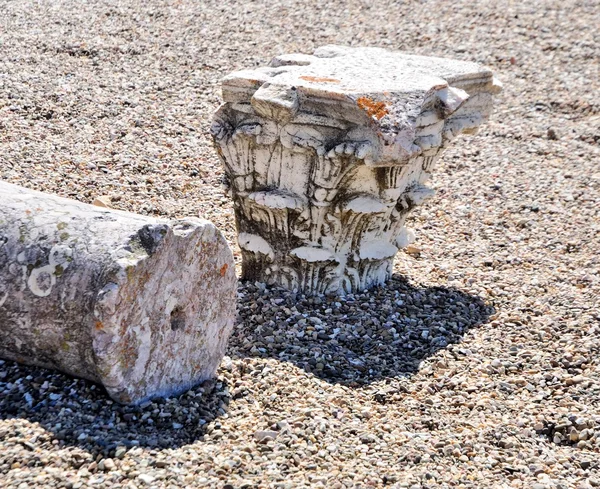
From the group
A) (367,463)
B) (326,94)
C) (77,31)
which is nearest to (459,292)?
(326,94)

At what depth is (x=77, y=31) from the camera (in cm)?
934

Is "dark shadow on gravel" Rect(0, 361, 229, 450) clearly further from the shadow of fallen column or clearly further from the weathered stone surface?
the weathered stone surface

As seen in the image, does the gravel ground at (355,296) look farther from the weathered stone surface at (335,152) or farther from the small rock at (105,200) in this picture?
the weathered stone surface at (335,152)

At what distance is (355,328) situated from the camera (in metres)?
5.20

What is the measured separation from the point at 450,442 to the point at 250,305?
1.67m

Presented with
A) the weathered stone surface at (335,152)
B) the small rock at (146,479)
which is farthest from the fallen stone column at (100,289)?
the weathered stone surface at (335,152)

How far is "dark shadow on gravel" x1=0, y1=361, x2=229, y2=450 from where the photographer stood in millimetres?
3584

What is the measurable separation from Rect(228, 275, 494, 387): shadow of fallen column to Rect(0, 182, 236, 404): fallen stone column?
94 cm

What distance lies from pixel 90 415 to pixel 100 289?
0.58 meters

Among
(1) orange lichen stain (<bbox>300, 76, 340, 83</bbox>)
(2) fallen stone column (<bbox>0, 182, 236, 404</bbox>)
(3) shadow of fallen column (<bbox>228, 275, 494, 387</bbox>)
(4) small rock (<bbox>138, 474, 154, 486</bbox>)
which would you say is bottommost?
(3) shadow of fallen column (<bbox>228, 275, 494, 387</bbox>)

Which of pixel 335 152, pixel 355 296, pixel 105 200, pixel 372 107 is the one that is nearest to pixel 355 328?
pixel 355 296

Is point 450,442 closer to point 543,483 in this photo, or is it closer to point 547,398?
point 543,483

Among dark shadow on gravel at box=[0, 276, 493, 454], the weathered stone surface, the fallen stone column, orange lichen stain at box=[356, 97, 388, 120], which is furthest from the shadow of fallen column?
orange lichen stain at box=[356, 97, 388, 120]

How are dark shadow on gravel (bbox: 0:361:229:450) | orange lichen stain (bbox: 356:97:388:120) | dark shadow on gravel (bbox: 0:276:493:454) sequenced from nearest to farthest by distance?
dark shadow on gravel (bbox: 0:361:229:450), dark shadow on gravel (bbox: 0:276:493:454), orange lichen stain (bbox: 356:97:388:120)
